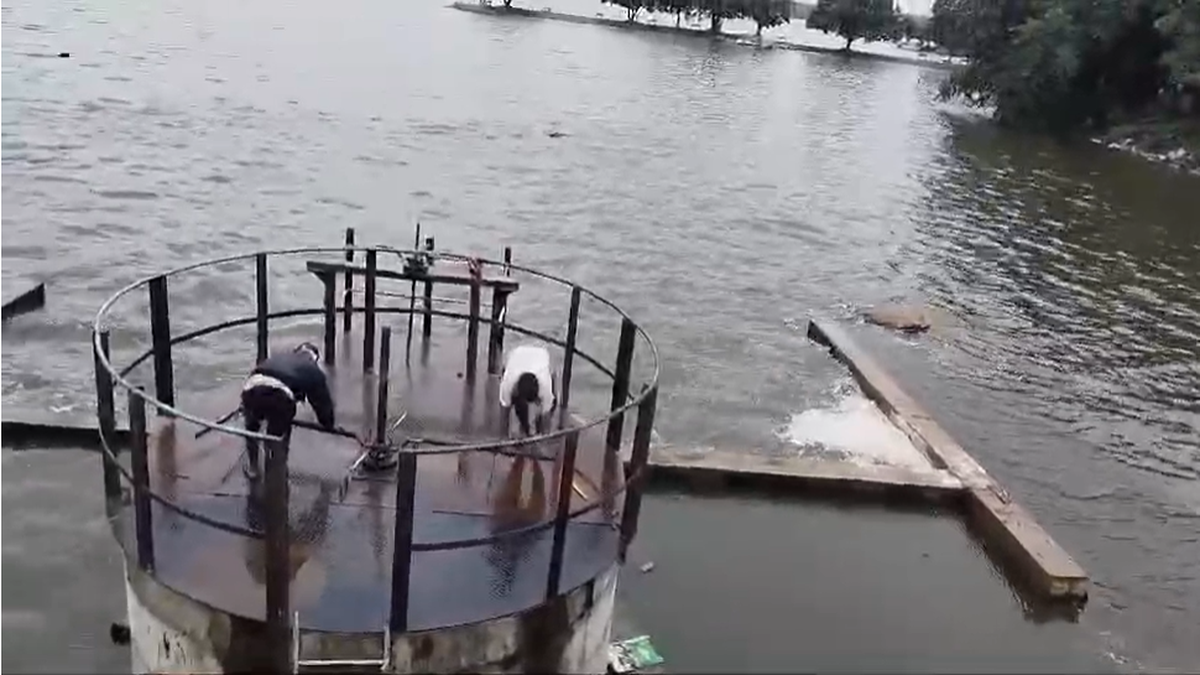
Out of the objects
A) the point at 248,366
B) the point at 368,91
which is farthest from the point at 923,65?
the point at 248,366

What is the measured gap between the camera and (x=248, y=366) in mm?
17578

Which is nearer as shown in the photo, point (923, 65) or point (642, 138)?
point (642, 138)

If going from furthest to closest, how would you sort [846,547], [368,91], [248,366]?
[368,91]
[248,366]
[846,547]

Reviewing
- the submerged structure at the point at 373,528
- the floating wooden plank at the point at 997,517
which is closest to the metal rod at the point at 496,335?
the submerged structure at the point at 373,528

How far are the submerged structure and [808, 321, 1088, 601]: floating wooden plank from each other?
204 inches

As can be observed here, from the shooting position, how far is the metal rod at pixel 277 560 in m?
6.96

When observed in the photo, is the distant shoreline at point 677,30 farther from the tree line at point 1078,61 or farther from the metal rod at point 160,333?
the metal rod at point 160,333

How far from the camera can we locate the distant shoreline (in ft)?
288

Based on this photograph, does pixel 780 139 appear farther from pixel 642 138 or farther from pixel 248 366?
pixel 248 366

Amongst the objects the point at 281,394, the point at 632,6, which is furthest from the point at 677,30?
the point at 281,394

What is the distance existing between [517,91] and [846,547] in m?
42.1

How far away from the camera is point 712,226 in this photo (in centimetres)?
3066

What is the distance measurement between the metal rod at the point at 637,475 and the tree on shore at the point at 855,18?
3432 inches

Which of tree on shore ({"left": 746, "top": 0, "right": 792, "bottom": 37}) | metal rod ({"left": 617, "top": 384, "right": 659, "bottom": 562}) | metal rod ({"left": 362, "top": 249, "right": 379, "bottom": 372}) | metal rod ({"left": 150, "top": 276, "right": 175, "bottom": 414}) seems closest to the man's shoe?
metal rod ({"left": 150, "top": 276, "right": 175, "bottom": 414})
